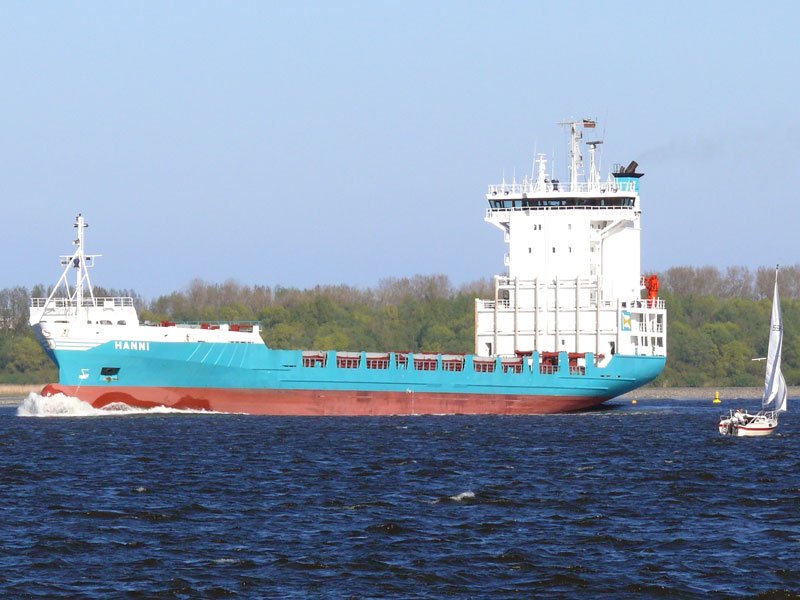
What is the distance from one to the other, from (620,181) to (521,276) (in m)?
6.97

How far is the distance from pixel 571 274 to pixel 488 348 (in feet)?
17.8

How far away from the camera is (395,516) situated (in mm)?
27688

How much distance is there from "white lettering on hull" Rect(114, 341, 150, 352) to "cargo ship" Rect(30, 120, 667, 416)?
41 mm

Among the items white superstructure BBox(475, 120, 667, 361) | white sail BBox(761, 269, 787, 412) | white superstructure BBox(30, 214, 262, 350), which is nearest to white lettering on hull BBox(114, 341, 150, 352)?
white superstructure BBox(30, 214, 262, 350)

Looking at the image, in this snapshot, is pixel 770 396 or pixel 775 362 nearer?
pixel 770 396

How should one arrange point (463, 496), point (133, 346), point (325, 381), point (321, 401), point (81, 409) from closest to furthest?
point (463, 496) → point (133, 346) → point (81, 409) → point (325, 381) → point (321, 401)

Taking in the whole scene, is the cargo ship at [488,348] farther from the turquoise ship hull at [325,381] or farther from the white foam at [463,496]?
the white foam at [463,496]

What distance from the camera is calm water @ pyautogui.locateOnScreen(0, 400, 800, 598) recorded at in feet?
70.4

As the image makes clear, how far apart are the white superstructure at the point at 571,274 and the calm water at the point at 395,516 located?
18534 mm

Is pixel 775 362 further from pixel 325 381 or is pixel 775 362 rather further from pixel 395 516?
pixel 395 516

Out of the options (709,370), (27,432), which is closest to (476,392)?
(27,432)

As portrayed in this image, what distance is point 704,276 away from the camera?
13900cm

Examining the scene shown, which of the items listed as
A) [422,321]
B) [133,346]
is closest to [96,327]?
[133,346]

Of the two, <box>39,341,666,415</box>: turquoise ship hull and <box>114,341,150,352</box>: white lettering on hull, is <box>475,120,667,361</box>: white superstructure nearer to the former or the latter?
<box>39,341,666,415</box>: turquoise ship hull
